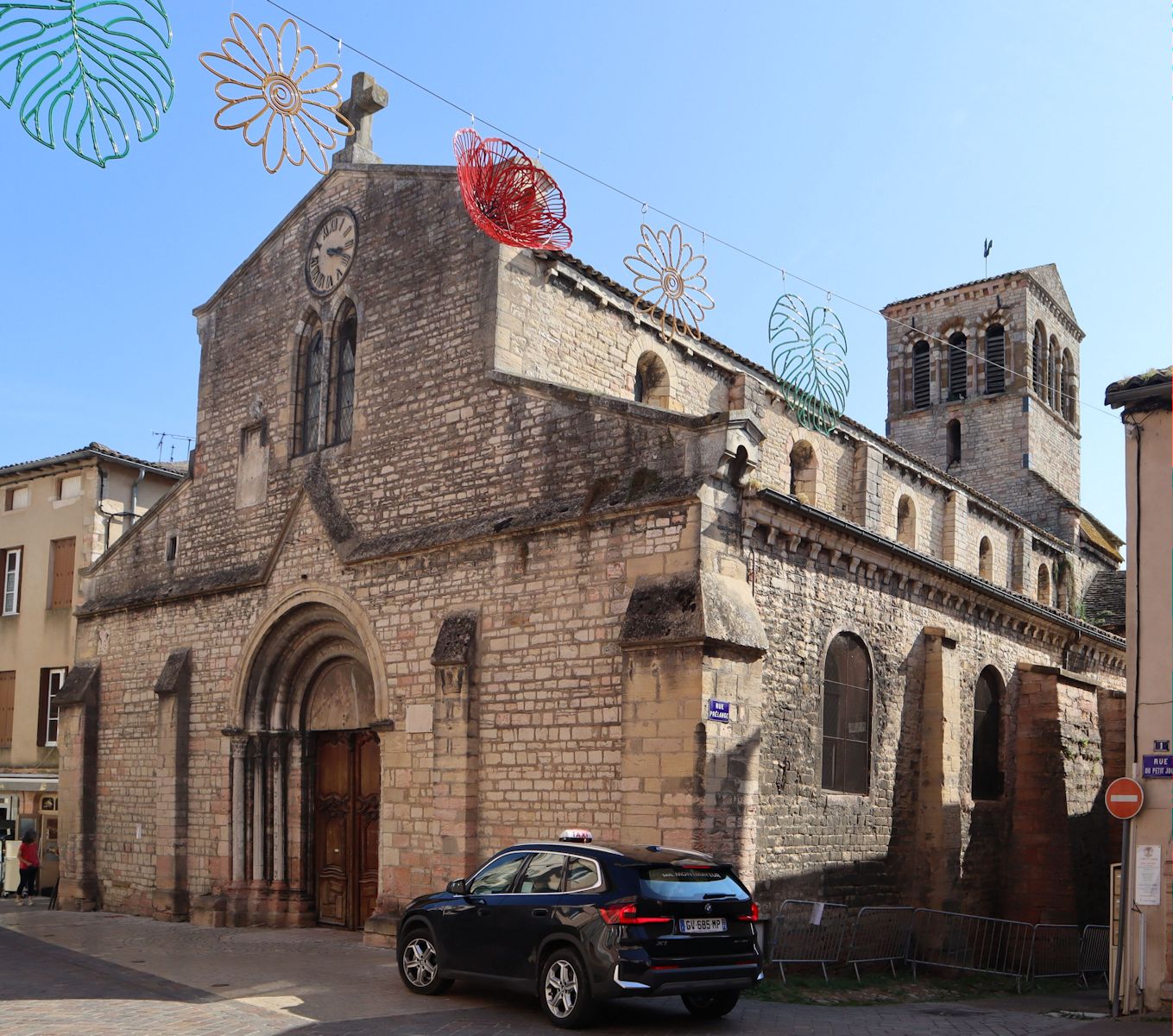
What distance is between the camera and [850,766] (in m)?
15.6

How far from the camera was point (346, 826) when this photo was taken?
57.5 feet

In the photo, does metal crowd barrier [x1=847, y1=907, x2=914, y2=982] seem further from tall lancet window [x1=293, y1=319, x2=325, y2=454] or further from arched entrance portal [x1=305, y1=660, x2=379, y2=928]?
tall lancet window [x1=293, y1=319, x2=325, y2=454]

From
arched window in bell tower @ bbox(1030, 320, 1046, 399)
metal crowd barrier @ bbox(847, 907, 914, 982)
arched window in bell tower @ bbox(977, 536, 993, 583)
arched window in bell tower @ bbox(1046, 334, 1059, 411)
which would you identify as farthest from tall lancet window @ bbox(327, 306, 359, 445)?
arched window in bell tower @ bbox(1046, 334, 1059, 411)

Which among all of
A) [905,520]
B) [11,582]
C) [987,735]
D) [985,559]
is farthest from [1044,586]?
[11,582]

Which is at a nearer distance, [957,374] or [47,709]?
[47,709]

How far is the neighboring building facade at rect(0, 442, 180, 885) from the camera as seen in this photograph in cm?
2528

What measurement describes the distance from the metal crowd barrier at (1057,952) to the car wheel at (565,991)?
30.1 ft

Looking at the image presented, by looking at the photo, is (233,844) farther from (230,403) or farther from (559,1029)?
(559,1029)

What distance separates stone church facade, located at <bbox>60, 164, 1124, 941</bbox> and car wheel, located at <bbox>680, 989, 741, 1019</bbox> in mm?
2145

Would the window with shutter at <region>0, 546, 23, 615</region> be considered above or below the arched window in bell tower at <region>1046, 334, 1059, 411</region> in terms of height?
below

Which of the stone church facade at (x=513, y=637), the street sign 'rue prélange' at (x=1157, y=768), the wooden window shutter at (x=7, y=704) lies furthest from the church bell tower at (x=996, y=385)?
the wooden window shutter at (x=7, y=704)

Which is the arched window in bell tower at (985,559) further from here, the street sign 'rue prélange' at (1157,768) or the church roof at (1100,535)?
the street sign 'rue prélange' at (1157,768)

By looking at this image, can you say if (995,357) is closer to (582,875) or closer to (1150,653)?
(1150,653)

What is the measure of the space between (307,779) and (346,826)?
3.64ft
